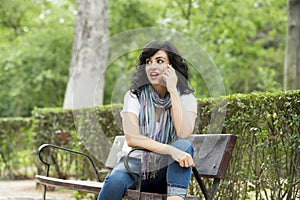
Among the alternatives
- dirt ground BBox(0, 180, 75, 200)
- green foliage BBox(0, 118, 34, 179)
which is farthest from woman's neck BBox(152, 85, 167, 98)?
green foliage BBox(0, 118, 34, 179)

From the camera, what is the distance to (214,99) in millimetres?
4672

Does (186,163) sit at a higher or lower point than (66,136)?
lower

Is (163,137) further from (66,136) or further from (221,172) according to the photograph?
(66,136)

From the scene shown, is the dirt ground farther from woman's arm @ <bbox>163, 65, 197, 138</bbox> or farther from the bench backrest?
woman's arm @ <bbox>163, 65, 197, 138</bbox>

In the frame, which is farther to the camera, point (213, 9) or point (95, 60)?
point (213, 9)

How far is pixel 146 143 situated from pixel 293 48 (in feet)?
20.1

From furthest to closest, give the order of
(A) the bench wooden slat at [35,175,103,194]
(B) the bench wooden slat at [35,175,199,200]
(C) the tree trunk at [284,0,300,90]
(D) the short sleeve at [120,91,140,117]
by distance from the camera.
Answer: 1. (C) the tree trunk at [284,0,300,90]
2. (A) the bench wooden slat at [35,175,103,194]
3. (D) the short sleeve at [120,91,140,117]
4. (B) the bench wooden slat at [35,175,199,200]

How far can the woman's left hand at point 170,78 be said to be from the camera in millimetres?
3830

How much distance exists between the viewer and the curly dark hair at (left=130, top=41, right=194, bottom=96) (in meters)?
3.95

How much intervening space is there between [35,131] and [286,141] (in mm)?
5017

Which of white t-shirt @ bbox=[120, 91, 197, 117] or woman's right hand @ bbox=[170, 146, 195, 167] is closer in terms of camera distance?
woman's right hand @ bbox=[170, 146, 195, 167]

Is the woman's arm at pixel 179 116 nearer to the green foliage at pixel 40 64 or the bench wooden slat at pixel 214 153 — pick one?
the bench wooden slat at pixel 214 153

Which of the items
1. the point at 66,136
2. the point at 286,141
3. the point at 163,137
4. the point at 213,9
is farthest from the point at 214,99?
the point at 213,9

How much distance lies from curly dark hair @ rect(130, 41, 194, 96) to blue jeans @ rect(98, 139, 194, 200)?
0.45m
